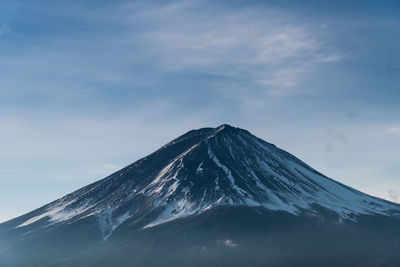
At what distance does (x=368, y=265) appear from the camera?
593 ft

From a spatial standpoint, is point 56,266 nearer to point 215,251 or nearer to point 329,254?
point 215,251

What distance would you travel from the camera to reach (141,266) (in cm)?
19062

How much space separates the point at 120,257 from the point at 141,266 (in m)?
10.9

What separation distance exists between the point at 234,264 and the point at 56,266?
54.7m

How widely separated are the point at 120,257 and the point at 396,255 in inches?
3271

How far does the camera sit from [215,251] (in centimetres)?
19750

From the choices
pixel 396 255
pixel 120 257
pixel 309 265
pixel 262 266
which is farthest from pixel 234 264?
pixel 396 255

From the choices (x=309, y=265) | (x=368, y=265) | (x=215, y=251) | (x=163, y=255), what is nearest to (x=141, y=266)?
(x=163, y=255)

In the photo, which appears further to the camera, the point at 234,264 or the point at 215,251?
the point at 215,251

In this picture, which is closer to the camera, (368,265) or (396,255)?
(368,265)

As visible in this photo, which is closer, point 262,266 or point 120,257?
point 262,266

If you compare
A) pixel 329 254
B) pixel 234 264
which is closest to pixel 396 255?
pixel 329 254

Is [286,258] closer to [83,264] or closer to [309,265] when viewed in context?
[309,265]

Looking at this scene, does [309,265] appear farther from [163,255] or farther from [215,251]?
[163,255]
